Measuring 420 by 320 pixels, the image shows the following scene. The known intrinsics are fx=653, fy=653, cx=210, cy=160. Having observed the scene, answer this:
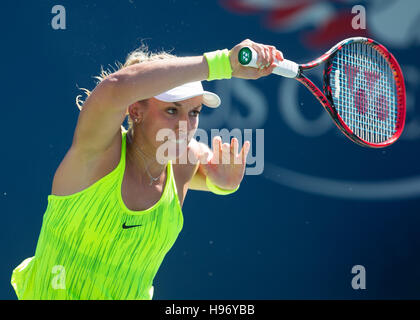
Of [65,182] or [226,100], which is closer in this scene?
[65,182]

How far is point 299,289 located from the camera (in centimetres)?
457

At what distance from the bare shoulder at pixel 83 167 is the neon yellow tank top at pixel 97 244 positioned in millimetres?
24

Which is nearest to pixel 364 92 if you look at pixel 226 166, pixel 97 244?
pixel 226 166

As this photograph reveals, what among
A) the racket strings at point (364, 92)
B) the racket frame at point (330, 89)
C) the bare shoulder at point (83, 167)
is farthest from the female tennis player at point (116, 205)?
the racket strings at point (364, 92)

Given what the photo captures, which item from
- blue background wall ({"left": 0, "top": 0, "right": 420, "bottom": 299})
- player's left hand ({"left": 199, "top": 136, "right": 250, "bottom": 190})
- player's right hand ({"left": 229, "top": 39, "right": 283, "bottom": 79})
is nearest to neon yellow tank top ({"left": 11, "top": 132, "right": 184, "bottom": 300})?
player's left hand ({"left": 199, "top": 136, "right": 250, "bottom": 190})

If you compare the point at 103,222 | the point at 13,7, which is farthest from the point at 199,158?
the point at 13,7

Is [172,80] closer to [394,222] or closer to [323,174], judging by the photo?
[323,174]

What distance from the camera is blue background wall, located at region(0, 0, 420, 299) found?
402cm

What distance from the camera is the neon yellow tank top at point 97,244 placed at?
8.20 feet

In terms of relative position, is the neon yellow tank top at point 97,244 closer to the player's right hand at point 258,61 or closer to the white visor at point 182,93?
the white visor at point 182,93

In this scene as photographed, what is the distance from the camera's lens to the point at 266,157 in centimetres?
449

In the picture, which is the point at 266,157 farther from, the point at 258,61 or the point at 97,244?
the point at 258,61
